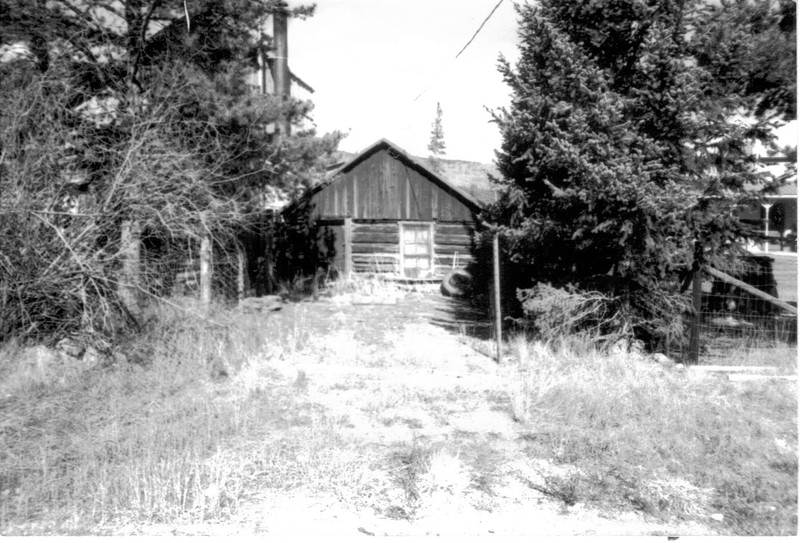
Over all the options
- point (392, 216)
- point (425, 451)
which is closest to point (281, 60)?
point (392, 216)

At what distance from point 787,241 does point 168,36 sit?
33.4 feet

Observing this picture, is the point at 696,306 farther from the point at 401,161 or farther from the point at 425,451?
the point at 401,161

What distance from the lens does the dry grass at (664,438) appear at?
4160mm

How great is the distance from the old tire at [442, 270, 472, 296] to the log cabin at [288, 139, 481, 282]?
895 millimetres

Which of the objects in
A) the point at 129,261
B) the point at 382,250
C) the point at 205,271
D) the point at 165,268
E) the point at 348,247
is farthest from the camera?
the point at 382,250

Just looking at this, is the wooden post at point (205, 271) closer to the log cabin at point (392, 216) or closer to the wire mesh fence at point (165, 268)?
the wire mesh fence at point (165, 268)

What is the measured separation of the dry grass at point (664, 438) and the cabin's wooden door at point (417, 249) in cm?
1130

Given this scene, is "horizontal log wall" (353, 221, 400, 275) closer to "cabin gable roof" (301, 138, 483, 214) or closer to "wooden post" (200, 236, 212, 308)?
"cabin gable roof" (301, 138, 483, 214)

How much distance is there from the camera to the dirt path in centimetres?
387

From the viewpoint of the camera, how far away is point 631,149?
758 cm

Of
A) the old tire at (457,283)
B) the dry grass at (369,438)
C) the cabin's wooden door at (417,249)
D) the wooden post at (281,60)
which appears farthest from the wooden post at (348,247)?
the dry grass at (369,438)

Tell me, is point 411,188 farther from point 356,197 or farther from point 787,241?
point 787,241

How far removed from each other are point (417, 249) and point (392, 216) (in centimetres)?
132

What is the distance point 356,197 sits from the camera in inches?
713
